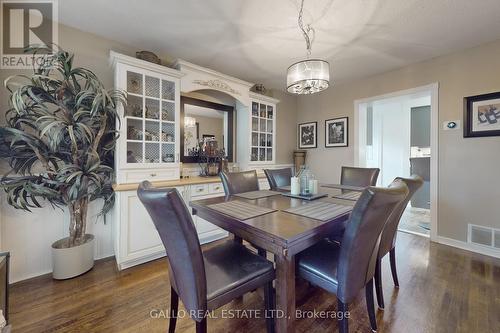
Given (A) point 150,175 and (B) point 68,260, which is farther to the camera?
(A) point 150,175

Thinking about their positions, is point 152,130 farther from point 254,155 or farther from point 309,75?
point 309,75

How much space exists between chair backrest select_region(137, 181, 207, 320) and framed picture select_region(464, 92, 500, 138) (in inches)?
135

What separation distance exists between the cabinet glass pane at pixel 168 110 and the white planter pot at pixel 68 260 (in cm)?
155

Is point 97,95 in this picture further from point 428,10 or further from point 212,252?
point 428,10

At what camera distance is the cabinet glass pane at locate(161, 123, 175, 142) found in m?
2.54

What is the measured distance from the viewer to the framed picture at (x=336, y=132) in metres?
3.72

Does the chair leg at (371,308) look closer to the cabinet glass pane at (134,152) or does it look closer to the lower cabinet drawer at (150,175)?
the lower cabinet drawer at (150,175)

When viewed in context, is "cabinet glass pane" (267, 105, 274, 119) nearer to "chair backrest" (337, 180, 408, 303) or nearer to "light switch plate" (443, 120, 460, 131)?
"light switch plate" (443, 120, 460, 131)

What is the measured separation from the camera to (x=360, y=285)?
1.21 metres

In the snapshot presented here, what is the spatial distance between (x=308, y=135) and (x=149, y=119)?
3.03 m

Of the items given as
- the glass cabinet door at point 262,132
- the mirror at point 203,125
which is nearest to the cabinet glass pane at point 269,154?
the glass cabinet door at point 262,132

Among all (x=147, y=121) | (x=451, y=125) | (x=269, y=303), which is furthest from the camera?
(x=451, y=125)

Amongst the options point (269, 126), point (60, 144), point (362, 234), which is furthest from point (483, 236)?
point (60, 144)

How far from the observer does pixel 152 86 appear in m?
2.39
